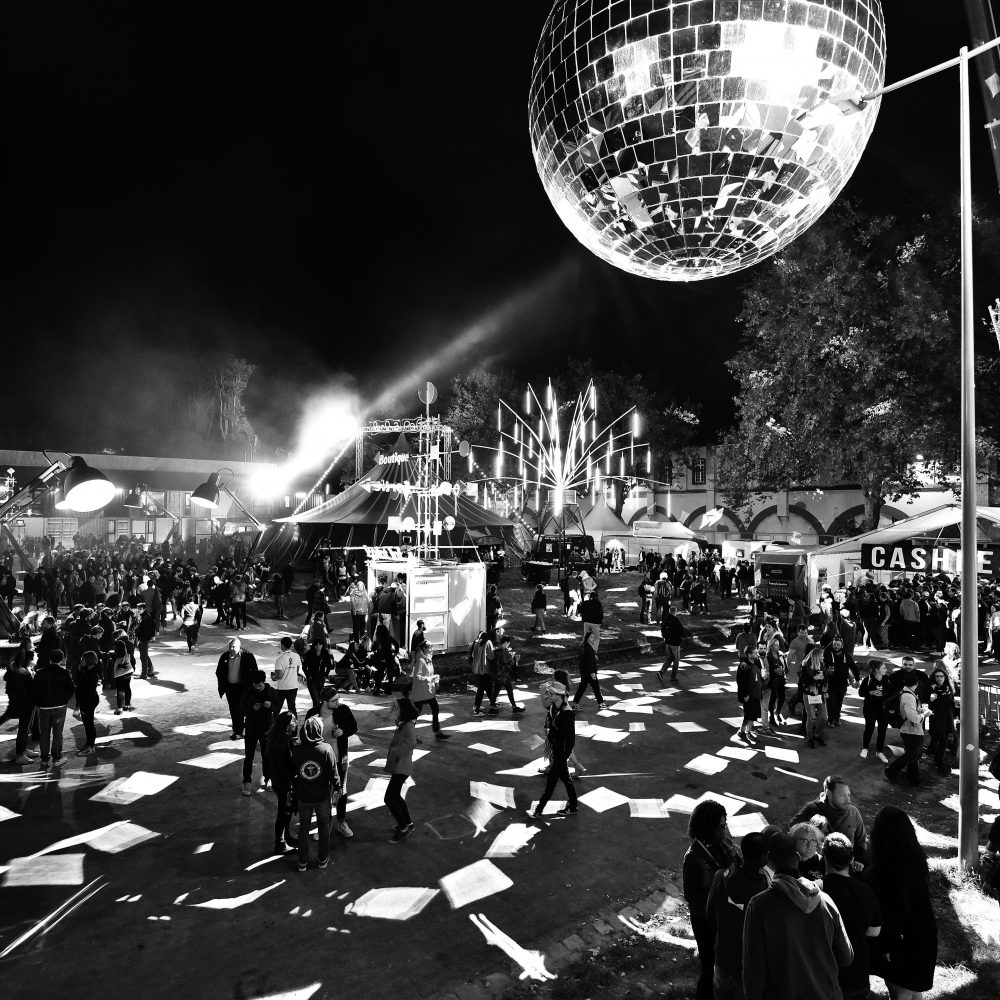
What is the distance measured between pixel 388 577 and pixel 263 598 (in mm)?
7830

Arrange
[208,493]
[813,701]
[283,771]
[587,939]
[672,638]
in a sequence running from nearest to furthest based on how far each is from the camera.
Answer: [587,939], [283,771], [813,701], [672,638], [208,493]

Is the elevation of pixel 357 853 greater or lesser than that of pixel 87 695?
lesser

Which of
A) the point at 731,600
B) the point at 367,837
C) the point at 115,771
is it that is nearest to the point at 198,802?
the point at 115,771

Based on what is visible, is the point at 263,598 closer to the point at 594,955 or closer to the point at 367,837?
the point at 367,837

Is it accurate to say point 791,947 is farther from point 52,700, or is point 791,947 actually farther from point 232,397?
point 232,397

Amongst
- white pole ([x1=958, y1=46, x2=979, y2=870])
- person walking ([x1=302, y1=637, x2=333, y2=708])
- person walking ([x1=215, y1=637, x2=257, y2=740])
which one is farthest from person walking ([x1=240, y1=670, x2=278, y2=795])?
white pole ([x1=958, y1=46, x2=979, y2=870])

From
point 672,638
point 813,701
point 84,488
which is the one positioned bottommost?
point 813,701

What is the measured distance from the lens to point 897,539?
16219mm

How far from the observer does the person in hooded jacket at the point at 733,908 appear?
3375mm

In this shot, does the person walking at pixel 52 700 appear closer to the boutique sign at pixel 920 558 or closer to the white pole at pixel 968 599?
the white pole at pixel 968 599

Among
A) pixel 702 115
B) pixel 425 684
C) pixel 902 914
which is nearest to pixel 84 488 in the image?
pixel 425 684

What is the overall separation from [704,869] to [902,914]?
3.90 ft

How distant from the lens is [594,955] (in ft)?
15.3

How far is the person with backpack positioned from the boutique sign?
5.45 metres
